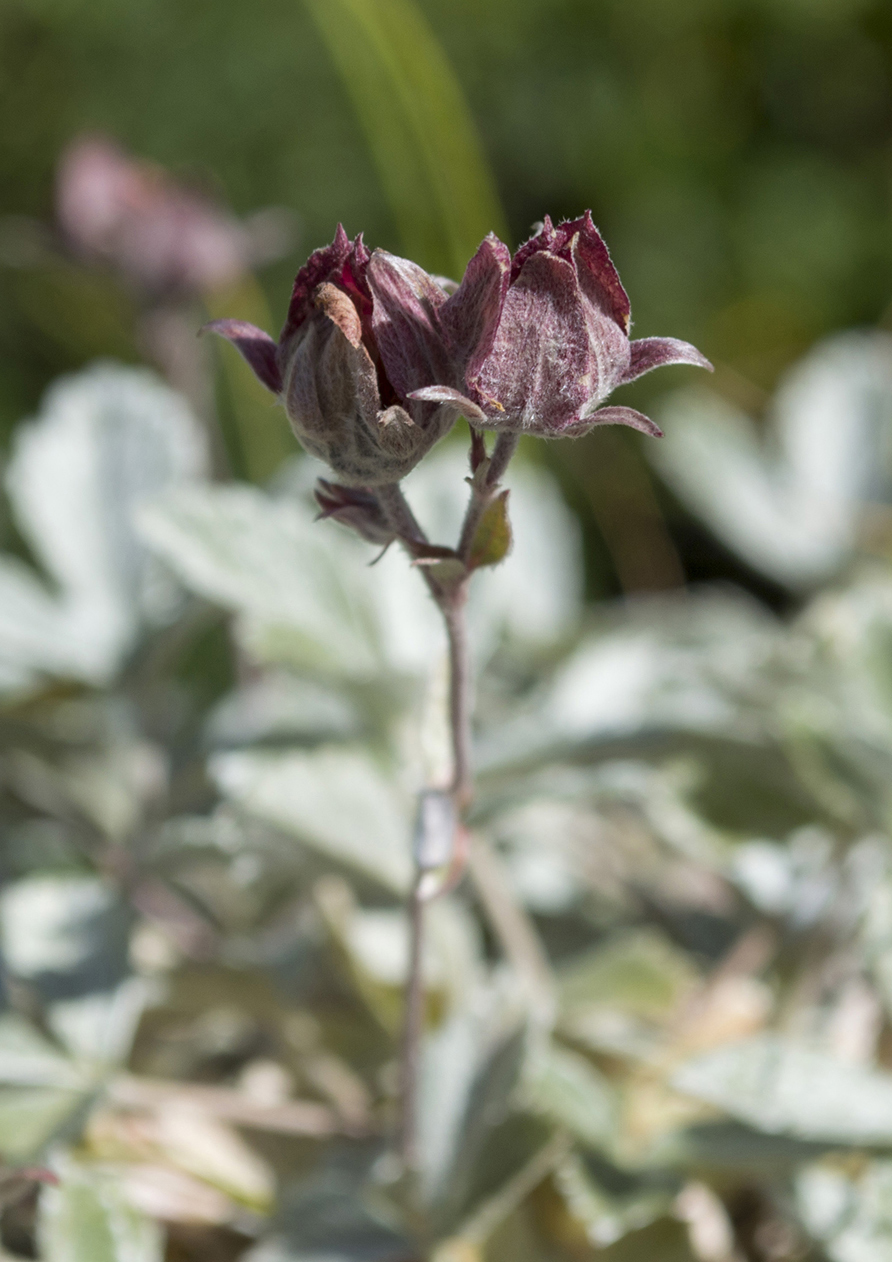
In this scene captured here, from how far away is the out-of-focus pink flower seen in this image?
1.94 feet

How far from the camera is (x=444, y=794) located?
1.01 feet

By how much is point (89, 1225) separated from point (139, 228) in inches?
17.2

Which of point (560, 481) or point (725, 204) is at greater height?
point (725, 204)

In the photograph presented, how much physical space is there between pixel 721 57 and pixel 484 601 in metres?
1.11

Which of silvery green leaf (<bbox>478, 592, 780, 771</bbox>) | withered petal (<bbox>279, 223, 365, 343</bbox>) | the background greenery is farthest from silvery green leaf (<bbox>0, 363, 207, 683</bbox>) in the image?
the background greenery

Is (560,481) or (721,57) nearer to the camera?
(560,481)

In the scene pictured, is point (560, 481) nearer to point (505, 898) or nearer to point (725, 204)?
point (725, 204)

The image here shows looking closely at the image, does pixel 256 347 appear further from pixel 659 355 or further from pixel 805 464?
pixel 805 464

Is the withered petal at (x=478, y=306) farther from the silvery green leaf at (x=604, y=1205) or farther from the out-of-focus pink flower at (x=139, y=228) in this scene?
the out-of-focus pink flower at (x=139, y=228)

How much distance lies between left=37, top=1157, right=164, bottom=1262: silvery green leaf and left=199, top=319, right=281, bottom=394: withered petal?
23 cm

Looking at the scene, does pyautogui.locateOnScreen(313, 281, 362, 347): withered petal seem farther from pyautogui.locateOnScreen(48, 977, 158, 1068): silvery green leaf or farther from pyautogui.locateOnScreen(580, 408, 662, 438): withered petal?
pyautogui.locateOnScreen(48, 977, 158, 1068): silvery green leaf

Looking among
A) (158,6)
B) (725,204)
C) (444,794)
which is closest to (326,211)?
(158,6)

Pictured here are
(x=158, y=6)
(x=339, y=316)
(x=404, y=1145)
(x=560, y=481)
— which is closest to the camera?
(x=339, y=316)

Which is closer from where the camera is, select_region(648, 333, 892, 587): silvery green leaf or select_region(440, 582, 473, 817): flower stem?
select_region(440, 582, 473, 817): flower stem
